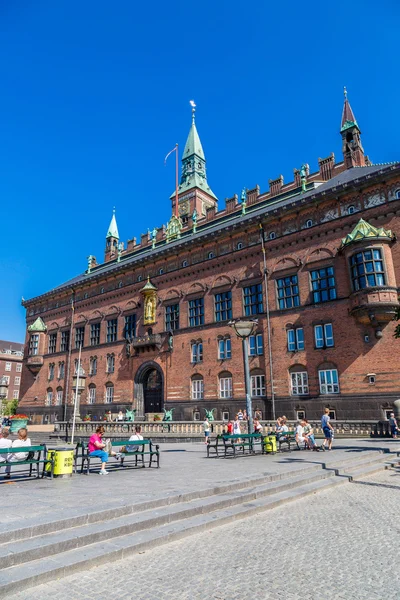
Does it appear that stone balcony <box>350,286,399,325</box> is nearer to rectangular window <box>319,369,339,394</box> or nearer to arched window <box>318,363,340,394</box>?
arched window <box>318,363,340,394</box>

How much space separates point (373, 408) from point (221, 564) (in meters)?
22.2

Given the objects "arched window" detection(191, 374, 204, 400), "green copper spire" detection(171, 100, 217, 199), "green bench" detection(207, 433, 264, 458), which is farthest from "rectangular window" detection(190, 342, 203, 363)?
"green copper spire" detection(171, 100, 217, 199)

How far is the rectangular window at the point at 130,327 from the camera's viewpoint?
1618 inches

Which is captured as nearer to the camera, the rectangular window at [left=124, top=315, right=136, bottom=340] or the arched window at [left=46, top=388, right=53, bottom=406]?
the rectangular window at [left=124, top=315, right=136, bottom=340]

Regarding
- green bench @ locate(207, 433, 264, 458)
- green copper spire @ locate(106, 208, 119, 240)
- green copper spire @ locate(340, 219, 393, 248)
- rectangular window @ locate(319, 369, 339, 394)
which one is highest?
green copper spire @ locate(106, 208, 119, 240)

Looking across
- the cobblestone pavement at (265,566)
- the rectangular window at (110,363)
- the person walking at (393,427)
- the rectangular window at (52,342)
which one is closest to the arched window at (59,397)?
the rectangular window at (52,342)

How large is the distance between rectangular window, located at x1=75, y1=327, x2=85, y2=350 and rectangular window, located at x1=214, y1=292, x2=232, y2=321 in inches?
757

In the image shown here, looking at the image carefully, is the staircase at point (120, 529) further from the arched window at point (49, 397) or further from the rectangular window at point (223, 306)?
the arched window at point (49, 397)

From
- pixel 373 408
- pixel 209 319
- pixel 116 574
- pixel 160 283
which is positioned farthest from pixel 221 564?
pixel 160 283

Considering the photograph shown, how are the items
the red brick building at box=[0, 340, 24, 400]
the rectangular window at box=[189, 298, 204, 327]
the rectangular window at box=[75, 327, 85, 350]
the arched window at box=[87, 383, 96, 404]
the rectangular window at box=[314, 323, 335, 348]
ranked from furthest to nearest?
the red brick building at box=[0, 340, 24, 400] → the rectangular window at box=[75, 327, 85, 350] → the arched window at box=[87, 383, 96, 404] → the rectangular window at box=[189, 298, 204, 327] → the rectangular window at box=[314, 323, 335, 348]

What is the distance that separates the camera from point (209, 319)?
34.9 m

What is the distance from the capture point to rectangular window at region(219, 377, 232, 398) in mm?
32094

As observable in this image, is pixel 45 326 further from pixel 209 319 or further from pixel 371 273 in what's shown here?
pixel 371 273

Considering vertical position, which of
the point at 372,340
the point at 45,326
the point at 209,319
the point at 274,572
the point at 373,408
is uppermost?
the point at 45,326
